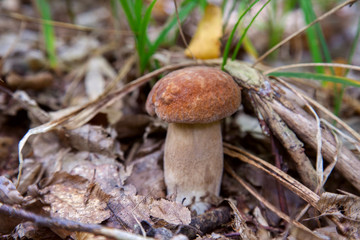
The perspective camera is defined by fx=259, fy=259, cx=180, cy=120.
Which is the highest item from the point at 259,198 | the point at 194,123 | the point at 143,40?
the point at 143,40

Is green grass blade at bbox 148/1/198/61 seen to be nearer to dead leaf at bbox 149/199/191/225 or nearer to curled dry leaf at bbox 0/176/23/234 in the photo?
dead leaf at bbox 149/199/191/225

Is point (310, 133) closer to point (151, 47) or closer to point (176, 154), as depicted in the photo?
point (176, 154)

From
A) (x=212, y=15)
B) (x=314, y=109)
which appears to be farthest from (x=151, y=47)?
(x=314, y=109)

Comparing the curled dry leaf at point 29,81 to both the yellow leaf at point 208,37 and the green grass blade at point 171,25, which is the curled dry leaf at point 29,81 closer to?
the green grass blade at point 171,25

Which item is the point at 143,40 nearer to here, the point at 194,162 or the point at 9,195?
the point at 194,162

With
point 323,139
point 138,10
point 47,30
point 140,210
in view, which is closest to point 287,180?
point 323,139
